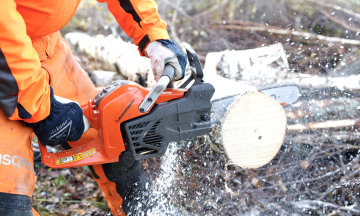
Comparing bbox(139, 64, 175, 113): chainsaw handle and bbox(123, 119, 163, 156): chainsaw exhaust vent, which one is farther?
bbox(123, 119, 163, 156): chainsaw exhaust vent

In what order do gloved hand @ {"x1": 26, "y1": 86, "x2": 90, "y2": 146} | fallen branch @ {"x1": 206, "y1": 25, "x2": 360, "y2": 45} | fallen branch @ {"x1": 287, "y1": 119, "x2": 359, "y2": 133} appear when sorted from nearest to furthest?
gloved hand @ {"x1": 26, "y1": 86, "x2": 90, "y2": 146}
fallen branch @ {"x1": 287, "y1": 119, "x2": 359, "y2": 133}
fallen branch @ {"x1": 206, "y1": 25, "x2": 360, "y2": 45}

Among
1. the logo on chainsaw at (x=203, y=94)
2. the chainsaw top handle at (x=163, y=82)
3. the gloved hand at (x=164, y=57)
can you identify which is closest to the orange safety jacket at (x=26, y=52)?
the gloved hand at (x=164, y=57)

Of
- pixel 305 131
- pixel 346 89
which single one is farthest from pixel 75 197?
pixel 346 89

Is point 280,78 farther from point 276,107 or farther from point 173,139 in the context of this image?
point 173,139

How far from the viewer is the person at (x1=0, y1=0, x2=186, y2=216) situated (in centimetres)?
126

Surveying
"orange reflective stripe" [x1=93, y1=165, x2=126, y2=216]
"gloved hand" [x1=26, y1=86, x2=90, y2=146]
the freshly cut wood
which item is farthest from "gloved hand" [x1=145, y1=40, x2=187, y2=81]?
"orange reflective stripe" [x1=93, y1=165, x2=126, y2=216]

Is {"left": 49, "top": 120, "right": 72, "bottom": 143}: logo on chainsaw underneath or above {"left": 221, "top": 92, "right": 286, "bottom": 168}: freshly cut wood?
above

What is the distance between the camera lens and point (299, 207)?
2504 mm

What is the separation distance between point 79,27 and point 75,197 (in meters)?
5.12

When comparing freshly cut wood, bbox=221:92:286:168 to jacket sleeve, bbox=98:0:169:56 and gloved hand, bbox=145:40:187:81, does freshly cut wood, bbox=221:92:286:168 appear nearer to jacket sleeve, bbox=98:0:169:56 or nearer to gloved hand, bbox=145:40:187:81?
gloved hand, bbox=145:40:187:81

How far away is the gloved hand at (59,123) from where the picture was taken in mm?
1545

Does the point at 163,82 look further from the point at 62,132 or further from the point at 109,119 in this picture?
the point at 62,132

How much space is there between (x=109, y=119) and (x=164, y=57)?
55cm

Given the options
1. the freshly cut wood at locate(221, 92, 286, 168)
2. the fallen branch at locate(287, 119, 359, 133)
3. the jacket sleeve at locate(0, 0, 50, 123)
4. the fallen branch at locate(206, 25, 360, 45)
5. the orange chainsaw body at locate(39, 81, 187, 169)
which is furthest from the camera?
the fallen branch at locate(206, 25, 360, 45)
